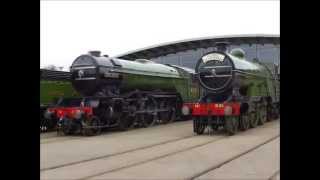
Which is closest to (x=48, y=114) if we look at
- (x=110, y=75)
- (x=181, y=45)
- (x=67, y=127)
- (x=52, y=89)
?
(x=67, y=127)

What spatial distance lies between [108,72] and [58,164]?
26.6ft

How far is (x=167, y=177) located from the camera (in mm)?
7605

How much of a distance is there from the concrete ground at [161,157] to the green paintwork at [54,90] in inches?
137

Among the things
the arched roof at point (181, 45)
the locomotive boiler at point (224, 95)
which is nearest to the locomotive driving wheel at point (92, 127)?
the locomotive boiler at point (224, 95)

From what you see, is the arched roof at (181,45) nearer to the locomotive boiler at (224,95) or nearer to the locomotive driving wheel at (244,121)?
the locomotive boiler at (224,95)

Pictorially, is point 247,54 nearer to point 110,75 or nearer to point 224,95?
point 224,95

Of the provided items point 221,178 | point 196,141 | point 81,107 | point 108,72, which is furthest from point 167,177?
point 108,72

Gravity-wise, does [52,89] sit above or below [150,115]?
above

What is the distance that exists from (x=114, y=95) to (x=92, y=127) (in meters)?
1.83

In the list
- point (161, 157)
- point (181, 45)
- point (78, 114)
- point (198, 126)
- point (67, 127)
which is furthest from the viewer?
point (181, 45)

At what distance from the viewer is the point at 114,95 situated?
17.3 metres

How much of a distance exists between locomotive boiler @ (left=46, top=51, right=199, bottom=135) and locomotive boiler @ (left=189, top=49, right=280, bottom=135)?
2241 millimetres

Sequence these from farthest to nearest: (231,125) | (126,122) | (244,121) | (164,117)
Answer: (164,117) < (126,122) < (244,121) < (231,125)
